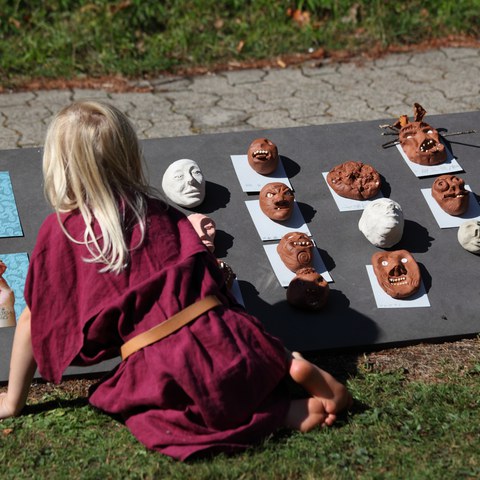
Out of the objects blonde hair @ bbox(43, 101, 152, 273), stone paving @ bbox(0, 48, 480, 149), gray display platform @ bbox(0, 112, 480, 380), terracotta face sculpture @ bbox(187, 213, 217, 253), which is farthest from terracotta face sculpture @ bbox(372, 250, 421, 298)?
stone paving @ bbox(0, 48, 480, 149)

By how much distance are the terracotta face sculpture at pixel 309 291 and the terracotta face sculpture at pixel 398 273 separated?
258 mm

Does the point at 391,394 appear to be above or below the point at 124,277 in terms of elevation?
below

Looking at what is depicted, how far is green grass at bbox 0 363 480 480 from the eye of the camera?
2691mm

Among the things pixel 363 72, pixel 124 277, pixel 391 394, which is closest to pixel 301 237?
pixel 391 394

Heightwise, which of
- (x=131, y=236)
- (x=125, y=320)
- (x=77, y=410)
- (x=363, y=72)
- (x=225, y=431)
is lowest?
(x=363, y=72)

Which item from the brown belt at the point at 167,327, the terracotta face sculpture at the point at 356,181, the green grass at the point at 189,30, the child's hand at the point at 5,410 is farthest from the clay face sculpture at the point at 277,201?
the green grass at the point at 189,30

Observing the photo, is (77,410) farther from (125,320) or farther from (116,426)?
(125,320)

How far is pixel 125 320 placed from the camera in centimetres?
279

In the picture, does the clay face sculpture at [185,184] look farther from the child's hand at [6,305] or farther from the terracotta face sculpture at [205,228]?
the child's hand at [6,305]

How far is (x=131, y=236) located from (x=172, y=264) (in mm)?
158

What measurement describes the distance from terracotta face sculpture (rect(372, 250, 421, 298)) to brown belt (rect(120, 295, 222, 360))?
1.00 metres

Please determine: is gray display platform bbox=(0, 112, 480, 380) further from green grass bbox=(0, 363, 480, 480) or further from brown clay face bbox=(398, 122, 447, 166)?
green grass bbox=(0, 363, 480, 480)

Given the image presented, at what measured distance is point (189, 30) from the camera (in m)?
6.59

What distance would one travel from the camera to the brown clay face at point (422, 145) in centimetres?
413
